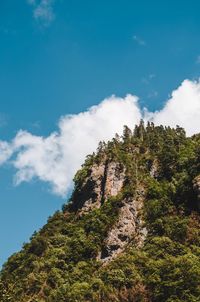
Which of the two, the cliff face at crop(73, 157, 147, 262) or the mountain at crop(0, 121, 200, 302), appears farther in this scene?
the cliff face at crop(73, 157, 147, 262)

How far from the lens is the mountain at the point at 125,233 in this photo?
2800 inches

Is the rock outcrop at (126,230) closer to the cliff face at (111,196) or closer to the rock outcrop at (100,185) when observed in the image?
the cliff face at (111,196)

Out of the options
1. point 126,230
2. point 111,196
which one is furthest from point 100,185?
point 126,230

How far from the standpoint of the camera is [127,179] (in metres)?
105

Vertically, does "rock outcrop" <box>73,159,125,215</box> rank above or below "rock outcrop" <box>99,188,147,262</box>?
above

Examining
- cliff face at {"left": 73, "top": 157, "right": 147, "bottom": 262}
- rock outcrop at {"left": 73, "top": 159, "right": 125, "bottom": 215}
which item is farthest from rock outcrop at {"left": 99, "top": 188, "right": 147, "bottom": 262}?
rock outcrop at {"left": 73, "top": 159, "right": 125, "bottom": 215}

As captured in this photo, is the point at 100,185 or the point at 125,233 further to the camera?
the point at 100,185

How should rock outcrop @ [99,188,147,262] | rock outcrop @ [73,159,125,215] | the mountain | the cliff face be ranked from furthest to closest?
1. rock outcrop @ [73,159,125,215]
2. the cliff face
3. rock outcrop @ [99,188,147,262]
4. the mountain

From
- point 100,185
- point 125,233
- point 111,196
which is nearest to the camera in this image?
point 125,233

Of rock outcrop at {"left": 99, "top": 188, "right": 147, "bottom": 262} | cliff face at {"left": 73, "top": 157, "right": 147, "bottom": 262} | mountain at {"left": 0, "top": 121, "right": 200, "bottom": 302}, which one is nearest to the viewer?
mountain at {"left": 0, "top": 121, "right": 200, "bottom": 302}

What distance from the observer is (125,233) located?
305 ft

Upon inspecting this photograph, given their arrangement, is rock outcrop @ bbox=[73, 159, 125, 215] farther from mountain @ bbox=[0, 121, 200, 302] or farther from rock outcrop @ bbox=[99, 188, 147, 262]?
rock outcrop @ bbox=[99, 188, 147, 262]

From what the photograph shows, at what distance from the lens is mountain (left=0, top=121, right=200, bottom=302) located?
71.1m

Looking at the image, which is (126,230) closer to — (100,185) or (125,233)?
(125,233)
